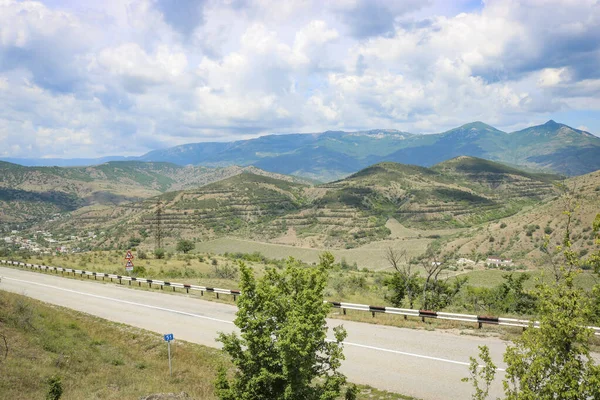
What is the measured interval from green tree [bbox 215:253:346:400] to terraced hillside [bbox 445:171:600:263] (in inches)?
2208

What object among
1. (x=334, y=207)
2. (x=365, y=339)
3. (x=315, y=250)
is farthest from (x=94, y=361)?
(x=334, y=207)

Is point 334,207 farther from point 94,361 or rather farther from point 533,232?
point 94,361

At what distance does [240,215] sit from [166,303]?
111980 mm

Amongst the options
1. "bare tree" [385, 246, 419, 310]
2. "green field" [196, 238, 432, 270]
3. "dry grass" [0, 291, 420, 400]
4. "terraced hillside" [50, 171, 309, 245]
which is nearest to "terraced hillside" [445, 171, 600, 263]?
"green field" [196, 238, 432, 270]

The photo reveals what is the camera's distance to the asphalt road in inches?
479

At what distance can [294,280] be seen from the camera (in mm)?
8797

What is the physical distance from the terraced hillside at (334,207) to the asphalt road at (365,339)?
78535mm

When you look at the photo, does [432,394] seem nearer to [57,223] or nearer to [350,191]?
[350,191]

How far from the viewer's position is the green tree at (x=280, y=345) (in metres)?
7.61

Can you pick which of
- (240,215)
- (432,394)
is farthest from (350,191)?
(432,394)

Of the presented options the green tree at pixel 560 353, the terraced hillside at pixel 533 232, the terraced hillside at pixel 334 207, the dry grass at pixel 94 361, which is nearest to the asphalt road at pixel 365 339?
the dry grass at pixel 94 361

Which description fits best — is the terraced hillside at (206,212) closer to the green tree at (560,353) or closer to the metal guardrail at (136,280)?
the metal guardrail at (136,280)

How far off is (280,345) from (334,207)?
5018 inches

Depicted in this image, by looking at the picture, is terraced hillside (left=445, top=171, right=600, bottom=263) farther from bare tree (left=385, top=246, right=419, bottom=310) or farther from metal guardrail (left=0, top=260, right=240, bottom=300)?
metal guardrail (left=0, top=260, right=240, bottom=300)
